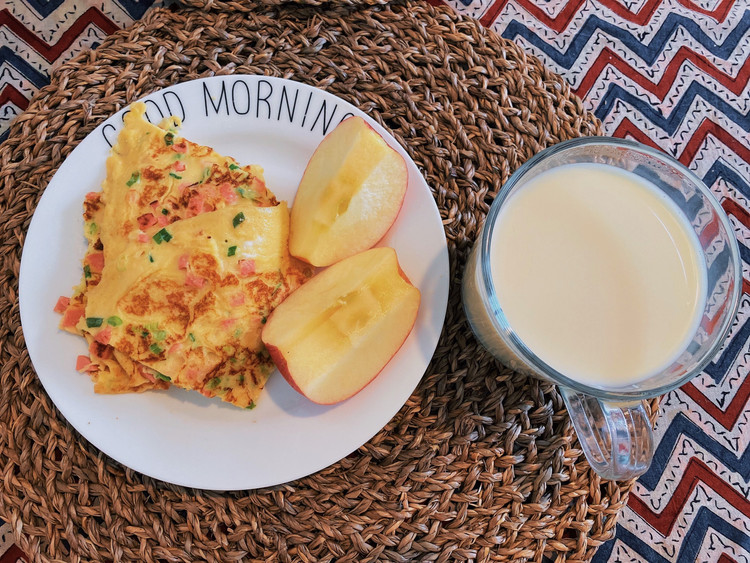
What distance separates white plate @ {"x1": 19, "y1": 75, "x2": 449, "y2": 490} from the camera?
1.51 meters

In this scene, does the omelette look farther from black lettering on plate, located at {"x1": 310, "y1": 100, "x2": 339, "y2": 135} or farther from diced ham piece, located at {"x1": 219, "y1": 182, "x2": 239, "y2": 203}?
black lettering on plate, located at {"x1": 310, "y1": 100, "x2": 339, "y2": 135}

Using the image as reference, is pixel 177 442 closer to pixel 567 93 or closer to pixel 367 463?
pixel 367 463

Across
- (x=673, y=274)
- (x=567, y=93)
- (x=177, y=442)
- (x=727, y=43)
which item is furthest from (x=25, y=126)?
(x=727, y=43)

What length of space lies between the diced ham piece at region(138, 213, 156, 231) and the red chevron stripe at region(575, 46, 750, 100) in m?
1.47

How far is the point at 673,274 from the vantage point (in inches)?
53.4

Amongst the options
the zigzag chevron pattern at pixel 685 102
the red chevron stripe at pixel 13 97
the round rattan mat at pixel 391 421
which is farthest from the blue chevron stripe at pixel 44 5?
the zigzag chevron pattern at pixel 685 102

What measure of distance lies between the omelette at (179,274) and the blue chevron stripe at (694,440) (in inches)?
49.8

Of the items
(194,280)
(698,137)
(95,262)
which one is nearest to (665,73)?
(698,137)

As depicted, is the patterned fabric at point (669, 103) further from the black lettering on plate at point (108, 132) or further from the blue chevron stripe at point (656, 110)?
the black lettering on plate at point (108, 132)

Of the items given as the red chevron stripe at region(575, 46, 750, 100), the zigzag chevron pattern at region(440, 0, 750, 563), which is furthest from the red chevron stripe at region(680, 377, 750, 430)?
the red chevron stripe at region(575, 46, 750, 100)

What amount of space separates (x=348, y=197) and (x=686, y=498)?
1427 mm

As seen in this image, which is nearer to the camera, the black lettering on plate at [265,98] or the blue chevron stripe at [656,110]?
the black lettering on plate at [265,98]

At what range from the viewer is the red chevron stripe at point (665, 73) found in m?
2.05

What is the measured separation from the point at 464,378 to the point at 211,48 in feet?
4.08
